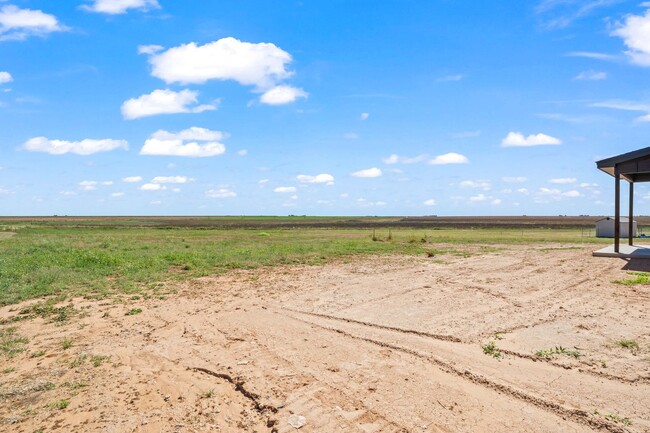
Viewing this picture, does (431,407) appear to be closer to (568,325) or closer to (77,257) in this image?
(568,325)

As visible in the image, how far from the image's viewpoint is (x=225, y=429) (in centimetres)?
511

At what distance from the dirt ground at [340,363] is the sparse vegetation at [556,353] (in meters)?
0.03

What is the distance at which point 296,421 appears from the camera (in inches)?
201

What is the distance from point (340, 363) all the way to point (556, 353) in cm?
342

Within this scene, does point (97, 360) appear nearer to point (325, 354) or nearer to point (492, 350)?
point (325, 354)

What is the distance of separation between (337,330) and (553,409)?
421cm

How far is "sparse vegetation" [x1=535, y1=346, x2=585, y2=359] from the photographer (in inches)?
276

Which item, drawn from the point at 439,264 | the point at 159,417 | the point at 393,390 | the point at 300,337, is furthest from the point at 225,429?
the point at 439,264

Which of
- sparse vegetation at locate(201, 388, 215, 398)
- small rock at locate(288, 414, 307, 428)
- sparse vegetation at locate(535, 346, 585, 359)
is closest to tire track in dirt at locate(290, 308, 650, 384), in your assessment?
sparse vegetation at locate(535, 346, 585, 359)

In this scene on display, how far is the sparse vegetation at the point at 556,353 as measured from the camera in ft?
23.0

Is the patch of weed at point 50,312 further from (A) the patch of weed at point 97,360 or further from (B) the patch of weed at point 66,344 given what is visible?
(A) the patch of weed at point 97,360

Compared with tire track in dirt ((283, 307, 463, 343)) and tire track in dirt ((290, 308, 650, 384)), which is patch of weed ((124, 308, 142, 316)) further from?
tire track in dirt ((283, 307, 463, 343))

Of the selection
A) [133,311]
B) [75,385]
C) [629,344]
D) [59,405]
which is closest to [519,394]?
[629,344]

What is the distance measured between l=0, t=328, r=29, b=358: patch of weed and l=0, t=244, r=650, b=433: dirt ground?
0.63 feet
